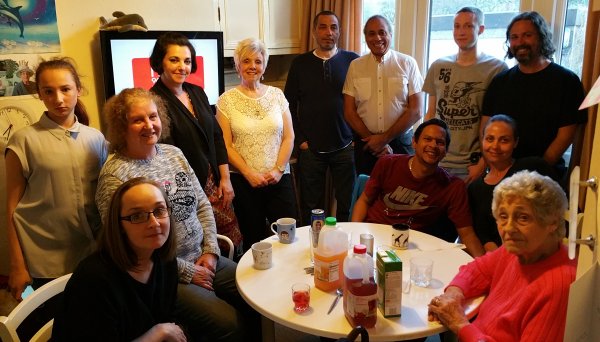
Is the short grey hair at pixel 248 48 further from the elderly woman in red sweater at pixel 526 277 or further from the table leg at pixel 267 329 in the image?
the elderly woman in red sweater at pixel 526 277

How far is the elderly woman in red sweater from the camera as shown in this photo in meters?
1.18

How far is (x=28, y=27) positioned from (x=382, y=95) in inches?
77.7

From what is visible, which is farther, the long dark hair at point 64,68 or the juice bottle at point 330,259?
the long dark hair at point 64,68

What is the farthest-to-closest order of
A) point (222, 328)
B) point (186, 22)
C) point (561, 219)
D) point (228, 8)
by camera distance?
1. point (228, 8)
2. point (186, 22)
3. point (222, 328)
4. point (561, 219)

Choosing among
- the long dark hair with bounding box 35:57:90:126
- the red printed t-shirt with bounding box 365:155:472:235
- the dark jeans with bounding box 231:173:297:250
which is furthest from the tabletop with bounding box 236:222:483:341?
the long dark hair with bounding box 35:57:90:126

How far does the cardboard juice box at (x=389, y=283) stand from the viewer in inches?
51.5

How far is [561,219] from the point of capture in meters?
1.27

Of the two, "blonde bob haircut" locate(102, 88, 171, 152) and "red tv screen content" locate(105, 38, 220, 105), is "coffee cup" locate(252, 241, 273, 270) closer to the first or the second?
"blonde bob haircut" locate(102, 88, 171, 152)

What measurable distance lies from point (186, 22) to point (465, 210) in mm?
2121

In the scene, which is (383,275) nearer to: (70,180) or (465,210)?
(465,210)

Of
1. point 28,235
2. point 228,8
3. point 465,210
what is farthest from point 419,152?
point 228,8

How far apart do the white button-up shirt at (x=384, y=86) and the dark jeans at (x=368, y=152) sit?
4.5 inches

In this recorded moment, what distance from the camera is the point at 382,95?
9.64 feet

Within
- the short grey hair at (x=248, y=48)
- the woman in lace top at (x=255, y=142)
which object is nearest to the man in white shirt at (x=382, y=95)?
the woman in lace top at (x=255, y=142)
